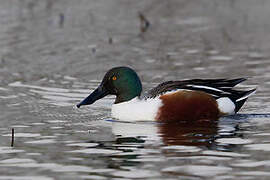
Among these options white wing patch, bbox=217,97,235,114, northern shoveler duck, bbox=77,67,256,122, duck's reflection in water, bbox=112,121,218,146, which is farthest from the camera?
white wing patch, bbox=217,97,235,114

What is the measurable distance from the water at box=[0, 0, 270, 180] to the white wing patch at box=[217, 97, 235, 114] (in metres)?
0.17

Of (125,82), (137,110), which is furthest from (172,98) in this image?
(125,82)

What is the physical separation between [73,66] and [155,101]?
3479 mm

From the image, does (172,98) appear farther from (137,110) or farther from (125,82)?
(125,82)

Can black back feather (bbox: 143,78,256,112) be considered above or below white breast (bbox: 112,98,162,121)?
above

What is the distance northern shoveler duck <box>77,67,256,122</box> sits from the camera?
8648 mm

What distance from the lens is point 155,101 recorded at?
866 centimetres

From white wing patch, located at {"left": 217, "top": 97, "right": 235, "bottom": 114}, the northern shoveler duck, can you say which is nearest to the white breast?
the northern shoveler duck

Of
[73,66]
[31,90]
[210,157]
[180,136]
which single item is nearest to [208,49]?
[73,66]

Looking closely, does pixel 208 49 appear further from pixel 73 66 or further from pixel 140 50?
pixel 73 66

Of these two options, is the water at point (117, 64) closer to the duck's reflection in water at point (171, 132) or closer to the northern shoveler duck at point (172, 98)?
the duck's reflection in water at point (171, 132)

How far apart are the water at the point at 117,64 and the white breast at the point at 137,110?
0.15m

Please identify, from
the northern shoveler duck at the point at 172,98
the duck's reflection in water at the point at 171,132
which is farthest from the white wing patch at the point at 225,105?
the duck's reflection in water at the point at 171,132

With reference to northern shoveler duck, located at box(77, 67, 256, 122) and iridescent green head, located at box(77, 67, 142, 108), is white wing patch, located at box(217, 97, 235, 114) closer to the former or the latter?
northern shoveler duck, located at box(77, 67, 256, 122)
